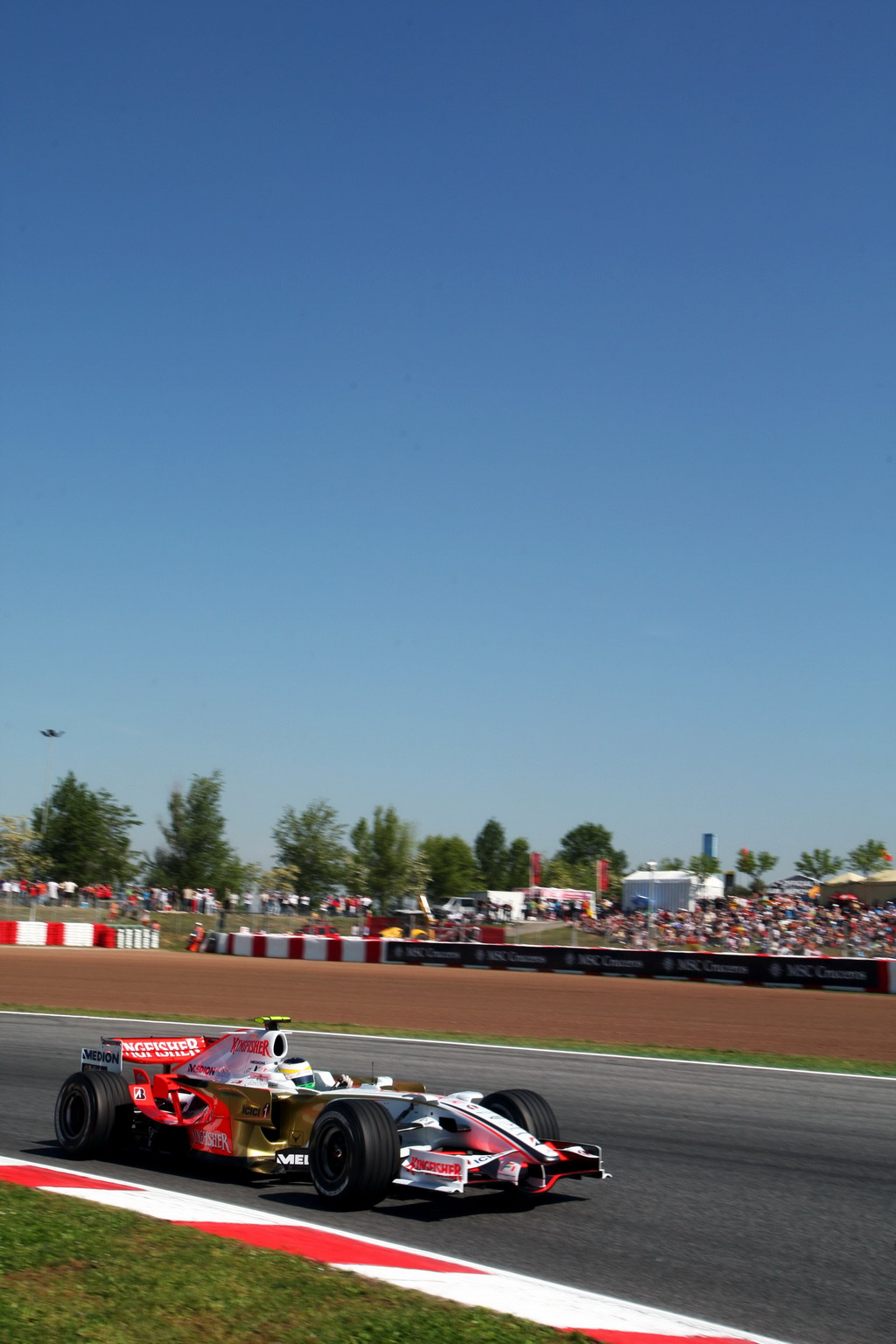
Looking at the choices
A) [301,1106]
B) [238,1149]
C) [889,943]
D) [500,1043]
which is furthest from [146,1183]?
[889,943]

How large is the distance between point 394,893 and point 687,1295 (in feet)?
259

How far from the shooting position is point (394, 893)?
83.3m

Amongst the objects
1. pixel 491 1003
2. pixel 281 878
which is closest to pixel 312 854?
pixel 281 878

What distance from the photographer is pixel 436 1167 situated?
22.4 feet

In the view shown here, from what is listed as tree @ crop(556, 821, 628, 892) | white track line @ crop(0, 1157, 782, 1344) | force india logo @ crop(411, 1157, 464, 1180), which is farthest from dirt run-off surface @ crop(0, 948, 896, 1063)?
tree @ crop(556, 821, 628, 892)

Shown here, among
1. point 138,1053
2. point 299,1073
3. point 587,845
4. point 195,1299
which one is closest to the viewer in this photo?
point 195,1299

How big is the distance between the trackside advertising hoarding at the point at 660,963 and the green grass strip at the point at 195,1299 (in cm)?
2702

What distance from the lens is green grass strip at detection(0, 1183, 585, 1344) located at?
4.45m

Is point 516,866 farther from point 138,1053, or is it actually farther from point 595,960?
point 138,1053

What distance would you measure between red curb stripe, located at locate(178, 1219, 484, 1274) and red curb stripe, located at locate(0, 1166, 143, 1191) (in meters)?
1.30

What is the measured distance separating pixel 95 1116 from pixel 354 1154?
8.03 feet

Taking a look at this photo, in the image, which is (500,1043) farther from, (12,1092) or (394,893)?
(394,893)

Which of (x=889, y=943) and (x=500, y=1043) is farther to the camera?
(x=889, y=943)

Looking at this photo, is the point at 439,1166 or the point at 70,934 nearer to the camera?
the point at 439,1166
